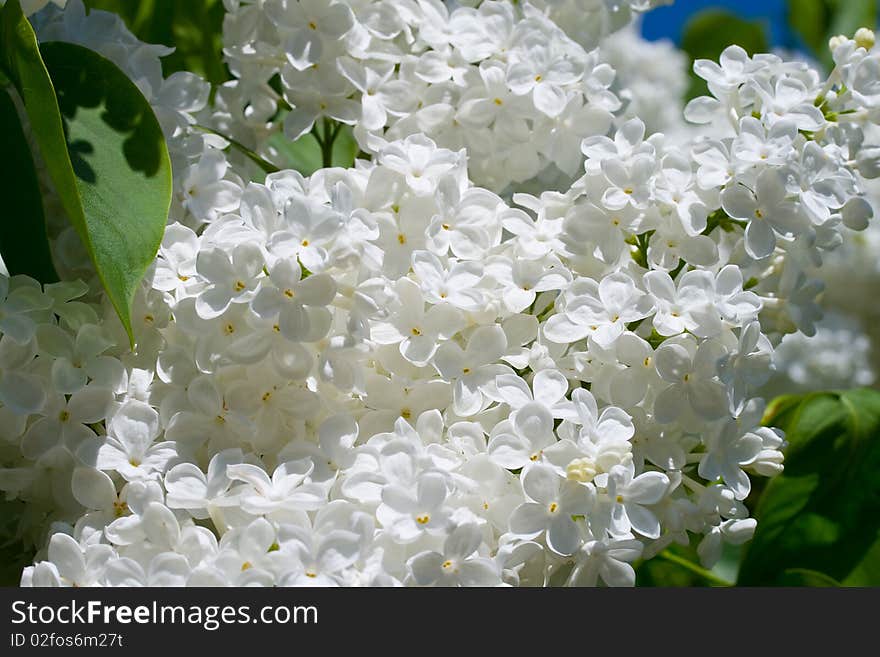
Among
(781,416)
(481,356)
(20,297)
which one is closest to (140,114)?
(20,297)

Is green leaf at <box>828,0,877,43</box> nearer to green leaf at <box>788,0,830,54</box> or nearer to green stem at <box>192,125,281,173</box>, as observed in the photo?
green leaf at <box>788,0,830,54</box>

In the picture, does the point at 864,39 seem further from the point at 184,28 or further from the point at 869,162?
the point at 184,28

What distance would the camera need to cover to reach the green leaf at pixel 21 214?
556 millimetres

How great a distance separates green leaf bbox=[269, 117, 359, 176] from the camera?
0.81 m

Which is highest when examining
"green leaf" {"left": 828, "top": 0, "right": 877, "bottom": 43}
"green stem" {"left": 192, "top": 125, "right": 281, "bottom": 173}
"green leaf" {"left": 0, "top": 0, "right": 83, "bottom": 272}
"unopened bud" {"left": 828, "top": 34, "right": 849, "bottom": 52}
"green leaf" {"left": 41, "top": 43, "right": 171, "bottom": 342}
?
"unopened bud" {"left": 828, "top": 34, "right": 849, "bottom": 52}

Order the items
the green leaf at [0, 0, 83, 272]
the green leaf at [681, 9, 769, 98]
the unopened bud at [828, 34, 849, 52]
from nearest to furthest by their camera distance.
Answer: the green leaf at [0, 0, 83, 272], the unopened bud at [828, 34, 849, 52], the green leaf at [681, 9, 769, 98]

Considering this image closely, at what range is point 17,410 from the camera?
502mm

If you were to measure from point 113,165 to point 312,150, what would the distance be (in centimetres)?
32

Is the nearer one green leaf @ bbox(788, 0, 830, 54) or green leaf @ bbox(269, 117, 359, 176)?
green leaf @ bbox(269, 117, 359, 176)

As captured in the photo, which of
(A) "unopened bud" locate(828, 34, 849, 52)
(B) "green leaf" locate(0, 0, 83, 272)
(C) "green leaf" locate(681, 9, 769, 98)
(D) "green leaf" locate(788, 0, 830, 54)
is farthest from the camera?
(D) "green leaf" locate(788, 0, 830, 54)

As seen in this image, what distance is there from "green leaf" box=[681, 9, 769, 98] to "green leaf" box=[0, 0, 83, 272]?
39.2 inches

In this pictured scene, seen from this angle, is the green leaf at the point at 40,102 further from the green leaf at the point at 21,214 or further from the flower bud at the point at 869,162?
the flower bud at the point at 869,162

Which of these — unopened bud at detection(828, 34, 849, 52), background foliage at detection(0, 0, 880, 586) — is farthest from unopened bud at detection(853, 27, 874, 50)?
background foliage at detection(0, 0, 880, 586)

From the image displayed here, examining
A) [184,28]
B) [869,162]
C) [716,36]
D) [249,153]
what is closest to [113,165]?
[249,153]
